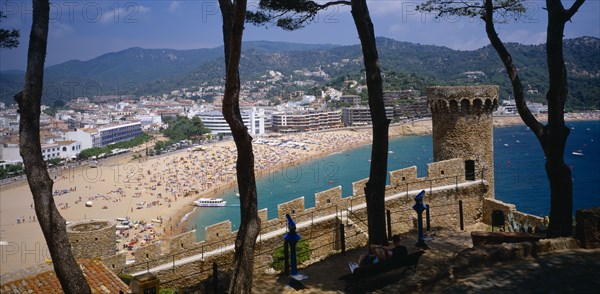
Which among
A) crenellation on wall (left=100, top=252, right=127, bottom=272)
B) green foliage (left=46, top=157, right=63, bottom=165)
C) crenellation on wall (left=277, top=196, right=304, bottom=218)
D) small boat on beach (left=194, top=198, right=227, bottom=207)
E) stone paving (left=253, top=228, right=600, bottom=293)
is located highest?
stone paving (left=253, top=228, right=600, bottom=293)

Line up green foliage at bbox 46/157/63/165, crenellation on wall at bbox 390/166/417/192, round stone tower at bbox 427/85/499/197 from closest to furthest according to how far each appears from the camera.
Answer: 1. crenellation on wall at bbox 390/166/417/192
2. round stone tower at bbox 427/85/499/197
3. green foliage at bbox 46/157/63/165

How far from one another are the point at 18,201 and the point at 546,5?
130ft

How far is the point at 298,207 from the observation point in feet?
33.4

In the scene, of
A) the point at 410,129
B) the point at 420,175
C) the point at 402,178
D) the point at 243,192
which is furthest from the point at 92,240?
the point at 410,129

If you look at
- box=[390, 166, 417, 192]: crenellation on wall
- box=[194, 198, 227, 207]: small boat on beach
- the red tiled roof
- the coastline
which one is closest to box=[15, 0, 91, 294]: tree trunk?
the red tiled roof

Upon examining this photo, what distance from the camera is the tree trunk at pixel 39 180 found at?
4.73 meters

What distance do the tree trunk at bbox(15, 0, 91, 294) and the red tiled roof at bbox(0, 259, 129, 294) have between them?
106 inches

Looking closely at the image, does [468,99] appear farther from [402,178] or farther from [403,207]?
[403,207]

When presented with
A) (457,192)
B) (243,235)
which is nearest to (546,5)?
(243,235)

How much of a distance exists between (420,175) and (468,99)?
1128 inches

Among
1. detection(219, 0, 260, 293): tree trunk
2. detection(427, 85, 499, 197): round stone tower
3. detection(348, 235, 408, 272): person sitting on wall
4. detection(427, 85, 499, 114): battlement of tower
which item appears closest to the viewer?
detection(219, 0, 260, 293): tree trunk

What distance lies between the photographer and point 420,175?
38875 mm

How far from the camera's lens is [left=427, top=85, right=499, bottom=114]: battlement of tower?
11.1 meters

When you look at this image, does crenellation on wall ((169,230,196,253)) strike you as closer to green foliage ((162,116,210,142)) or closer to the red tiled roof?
the red tiled roof
